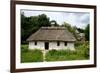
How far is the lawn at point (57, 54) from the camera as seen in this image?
1934mm

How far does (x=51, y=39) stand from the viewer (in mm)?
2016

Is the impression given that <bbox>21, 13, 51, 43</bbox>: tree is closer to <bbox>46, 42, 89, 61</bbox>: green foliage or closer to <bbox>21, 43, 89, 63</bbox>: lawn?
<bbox>21, 43, 89, 63</bbox>: lawn

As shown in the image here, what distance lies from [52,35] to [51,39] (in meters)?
0.04

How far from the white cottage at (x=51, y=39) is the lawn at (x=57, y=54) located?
0.05 metres

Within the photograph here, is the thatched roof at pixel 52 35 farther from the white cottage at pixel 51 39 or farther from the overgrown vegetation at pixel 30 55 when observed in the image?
the overgrown vegetation at pixel 30 55

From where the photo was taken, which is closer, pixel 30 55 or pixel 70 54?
pixel 30 55

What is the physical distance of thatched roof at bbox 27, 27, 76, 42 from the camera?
6.49ft

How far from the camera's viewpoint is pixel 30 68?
1.93 m

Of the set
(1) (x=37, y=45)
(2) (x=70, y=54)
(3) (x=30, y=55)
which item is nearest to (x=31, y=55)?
(3) (x=30, y=55)

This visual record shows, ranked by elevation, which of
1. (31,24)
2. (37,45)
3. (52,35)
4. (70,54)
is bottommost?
(70,54)

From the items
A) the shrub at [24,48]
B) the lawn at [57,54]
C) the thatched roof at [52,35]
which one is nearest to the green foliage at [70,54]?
the lawn at [57,54]

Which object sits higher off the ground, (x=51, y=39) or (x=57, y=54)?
(x=51, y=39)

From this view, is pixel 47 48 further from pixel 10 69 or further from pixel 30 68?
pixel 10 69

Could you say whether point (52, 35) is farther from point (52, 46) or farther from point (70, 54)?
point (70, 54)
